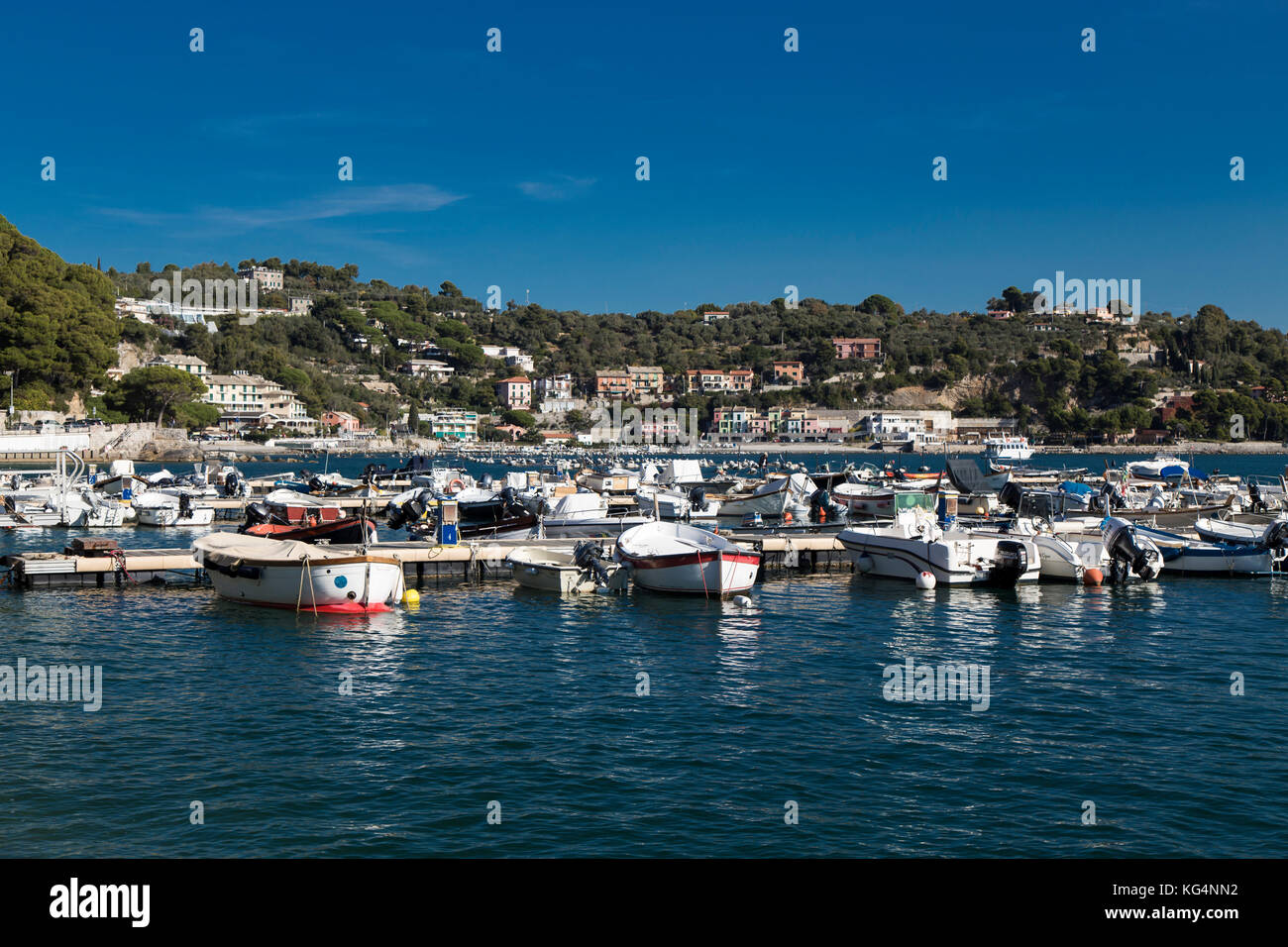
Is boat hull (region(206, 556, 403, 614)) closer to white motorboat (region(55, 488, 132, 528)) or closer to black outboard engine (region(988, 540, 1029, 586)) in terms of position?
black outboard engine (region(988, 540, 1029, 586))

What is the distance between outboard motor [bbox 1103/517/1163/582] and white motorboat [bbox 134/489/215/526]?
35568 mm

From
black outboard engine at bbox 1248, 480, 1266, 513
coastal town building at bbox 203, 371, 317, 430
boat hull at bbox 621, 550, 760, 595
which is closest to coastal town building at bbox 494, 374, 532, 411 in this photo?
coastal town building at bbox 203, 371, 317, 430

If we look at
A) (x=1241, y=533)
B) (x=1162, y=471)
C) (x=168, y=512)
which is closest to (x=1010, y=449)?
(x=1162, y=471)

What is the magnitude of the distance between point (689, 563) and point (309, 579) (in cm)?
901

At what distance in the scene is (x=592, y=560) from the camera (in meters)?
27.0

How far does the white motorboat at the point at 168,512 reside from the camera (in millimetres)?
44250

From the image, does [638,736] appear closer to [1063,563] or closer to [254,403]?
[1063,563]

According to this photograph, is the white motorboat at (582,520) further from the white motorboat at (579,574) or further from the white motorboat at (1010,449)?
the white motorboat at (1010,449)

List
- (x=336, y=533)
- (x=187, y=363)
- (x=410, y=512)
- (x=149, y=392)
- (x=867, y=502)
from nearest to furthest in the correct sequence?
(x=336, y=533) → (x=867, y=502) → (x=410, y=512) → (x=149, y=392) → (x=187, y=363)

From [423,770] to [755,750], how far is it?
4.40m

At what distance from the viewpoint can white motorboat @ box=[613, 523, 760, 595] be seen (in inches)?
1009

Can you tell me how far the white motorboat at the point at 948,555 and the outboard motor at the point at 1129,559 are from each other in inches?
82.8
